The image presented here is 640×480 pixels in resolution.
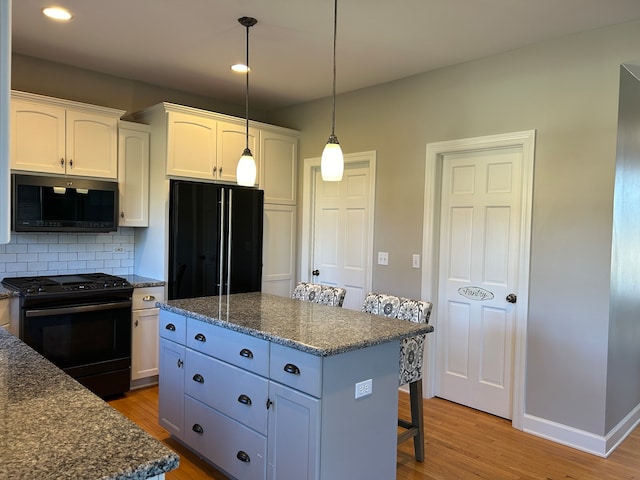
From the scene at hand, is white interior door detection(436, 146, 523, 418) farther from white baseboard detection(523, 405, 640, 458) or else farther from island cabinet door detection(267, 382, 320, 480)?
island cabinet door detection(267, 382, 320, 480)

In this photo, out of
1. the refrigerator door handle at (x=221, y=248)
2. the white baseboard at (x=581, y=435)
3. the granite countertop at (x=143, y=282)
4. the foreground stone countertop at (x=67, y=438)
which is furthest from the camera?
the refrigerator door handle at (x=221, y=248)

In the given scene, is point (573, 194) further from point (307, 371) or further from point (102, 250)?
point (102, 250)

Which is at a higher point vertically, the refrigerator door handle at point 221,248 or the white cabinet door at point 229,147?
the white cabinet door at point 229,147

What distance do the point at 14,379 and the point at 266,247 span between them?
10.8ft

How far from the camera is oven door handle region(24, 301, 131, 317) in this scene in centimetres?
324

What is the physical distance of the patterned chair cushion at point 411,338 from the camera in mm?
2621

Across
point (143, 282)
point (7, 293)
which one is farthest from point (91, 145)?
point (7, 293)

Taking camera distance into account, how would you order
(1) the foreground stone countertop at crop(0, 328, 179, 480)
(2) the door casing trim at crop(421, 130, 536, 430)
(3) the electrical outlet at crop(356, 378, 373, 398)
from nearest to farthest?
(1) the foreground stone countertop at crop(0, 328, 179, 480) < (3) the electrical outlet at crop(356, 378, 373, 398) < (2) the door casing trim at crop(421, 130, 536, 430)

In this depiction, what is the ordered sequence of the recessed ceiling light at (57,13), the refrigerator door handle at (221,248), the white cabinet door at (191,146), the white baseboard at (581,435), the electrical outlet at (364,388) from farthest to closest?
the refrigerator door handle at (221,248) < the white cabinet door at (191,146) < the white baseboard at (581,435) < the recessed ceiling light at (57,13) < the electrical outlet at (364,388)

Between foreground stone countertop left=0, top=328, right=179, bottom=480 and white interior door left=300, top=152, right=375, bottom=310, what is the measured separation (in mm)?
3172

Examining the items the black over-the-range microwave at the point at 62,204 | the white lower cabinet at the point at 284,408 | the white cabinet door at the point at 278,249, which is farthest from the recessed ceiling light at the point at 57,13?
the white cabinet door at the point at 278,249

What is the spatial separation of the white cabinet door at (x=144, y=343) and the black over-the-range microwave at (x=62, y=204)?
2.52 ft

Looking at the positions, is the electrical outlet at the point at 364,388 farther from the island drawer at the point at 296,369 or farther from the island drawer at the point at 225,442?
the island drawer at the point at 225,442

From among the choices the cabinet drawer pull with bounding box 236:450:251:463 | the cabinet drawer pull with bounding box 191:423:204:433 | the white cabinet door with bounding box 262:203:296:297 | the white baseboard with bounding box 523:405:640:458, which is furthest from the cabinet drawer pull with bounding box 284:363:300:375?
the white cabinet door with bounding box 262:203:296:297
